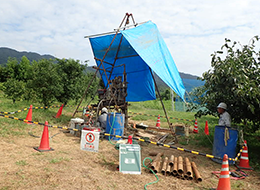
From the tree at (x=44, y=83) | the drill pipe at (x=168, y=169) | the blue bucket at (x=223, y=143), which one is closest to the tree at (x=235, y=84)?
the blue bucket at (x=223, y=143)

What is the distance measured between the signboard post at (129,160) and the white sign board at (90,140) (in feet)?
3.34

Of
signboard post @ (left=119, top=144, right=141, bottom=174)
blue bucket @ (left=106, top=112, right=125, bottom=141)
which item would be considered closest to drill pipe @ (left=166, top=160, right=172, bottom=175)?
A: signboard post @ (left=119, top=144, right=141, bottom=174)

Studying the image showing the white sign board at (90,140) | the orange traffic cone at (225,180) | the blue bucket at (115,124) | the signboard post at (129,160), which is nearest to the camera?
the orange traffic cone at (225,180)

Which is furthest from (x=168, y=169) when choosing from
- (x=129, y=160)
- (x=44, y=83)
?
(x=44, y=83)

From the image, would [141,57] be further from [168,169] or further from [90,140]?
[168,169]

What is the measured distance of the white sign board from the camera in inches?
213

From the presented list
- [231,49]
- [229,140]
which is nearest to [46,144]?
[229,140]

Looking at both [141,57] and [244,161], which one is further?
[141,57]

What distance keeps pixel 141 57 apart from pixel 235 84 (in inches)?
130

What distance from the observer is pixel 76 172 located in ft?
13.7

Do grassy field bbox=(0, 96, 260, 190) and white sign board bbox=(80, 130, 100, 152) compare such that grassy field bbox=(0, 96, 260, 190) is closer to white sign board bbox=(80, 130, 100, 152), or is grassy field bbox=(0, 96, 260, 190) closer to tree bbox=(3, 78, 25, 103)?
white sign board bbox=(80, 130, 100, 152)

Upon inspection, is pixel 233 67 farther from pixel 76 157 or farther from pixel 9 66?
pixel 9 66

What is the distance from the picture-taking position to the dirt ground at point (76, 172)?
3.64 m

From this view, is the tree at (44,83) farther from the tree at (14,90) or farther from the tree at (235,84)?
the tree at (235,84)
